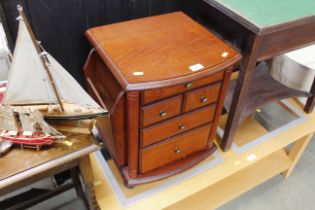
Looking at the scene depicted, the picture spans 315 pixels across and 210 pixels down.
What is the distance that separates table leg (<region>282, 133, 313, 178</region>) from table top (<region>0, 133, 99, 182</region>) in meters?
1.07

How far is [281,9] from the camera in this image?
89cm

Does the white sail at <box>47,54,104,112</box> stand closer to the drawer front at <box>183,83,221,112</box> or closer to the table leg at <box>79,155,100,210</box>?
the table leg at <box>79,155,100,210</box>

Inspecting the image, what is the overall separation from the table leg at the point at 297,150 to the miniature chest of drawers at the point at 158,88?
0.61 metres

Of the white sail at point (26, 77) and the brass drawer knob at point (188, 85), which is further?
the brass drawer knob at point (188, 85)

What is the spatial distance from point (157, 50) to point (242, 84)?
1.02 ft

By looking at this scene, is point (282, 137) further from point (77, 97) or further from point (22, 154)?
point (22, 154)

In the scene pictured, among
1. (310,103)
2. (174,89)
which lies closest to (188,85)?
(174,89)

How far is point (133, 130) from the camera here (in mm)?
833

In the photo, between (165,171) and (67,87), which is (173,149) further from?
(67,87)

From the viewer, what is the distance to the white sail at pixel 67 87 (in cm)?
70

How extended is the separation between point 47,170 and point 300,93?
108 centimetres

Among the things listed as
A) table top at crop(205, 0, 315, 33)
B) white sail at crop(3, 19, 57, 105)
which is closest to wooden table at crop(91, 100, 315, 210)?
white sail at crop(3, 19, 57, 105)

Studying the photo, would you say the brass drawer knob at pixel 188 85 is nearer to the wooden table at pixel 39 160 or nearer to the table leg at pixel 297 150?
the wooden table at pixel 39 160

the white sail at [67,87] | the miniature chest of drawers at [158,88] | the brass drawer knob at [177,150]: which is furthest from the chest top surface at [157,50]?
the brass drawer knob at [177,150]
